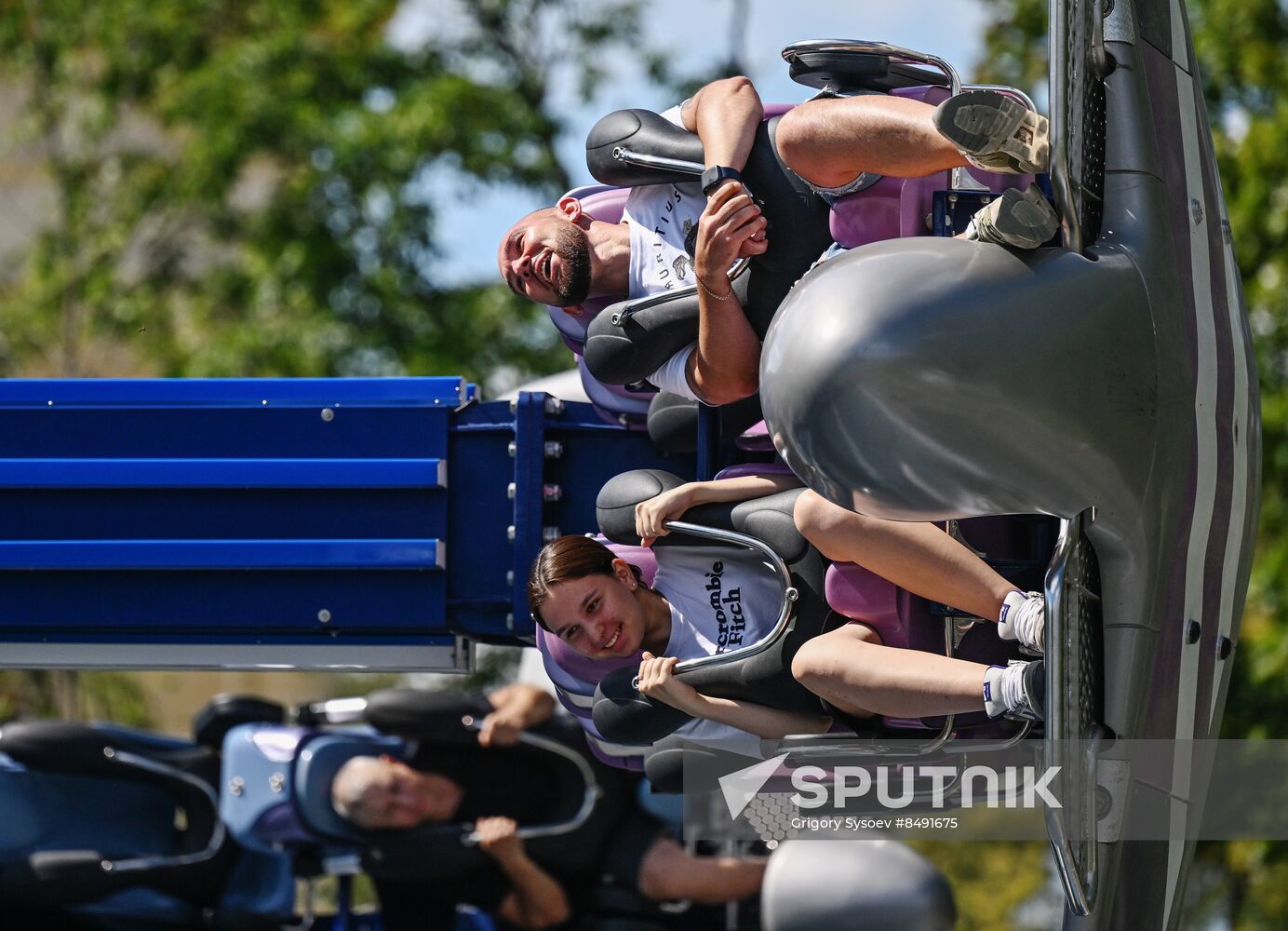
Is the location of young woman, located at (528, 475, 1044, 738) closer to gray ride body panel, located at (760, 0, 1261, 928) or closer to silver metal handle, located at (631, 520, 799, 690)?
silver metal handle, located at (631, 520, 799, 690)

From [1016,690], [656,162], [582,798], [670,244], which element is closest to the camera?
[1016,690]

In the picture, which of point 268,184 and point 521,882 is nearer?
point 521,882

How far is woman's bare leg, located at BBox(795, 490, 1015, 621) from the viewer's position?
3.06 meters

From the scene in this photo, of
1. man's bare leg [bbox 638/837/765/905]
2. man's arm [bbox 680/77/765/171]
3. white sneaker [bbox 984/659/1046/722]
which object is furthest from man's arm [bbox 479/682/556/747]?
white sneaker [bbox 984/659/1046/722]

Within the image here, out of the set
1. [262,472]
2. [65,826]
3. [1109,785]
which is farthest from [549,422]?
[65,826]

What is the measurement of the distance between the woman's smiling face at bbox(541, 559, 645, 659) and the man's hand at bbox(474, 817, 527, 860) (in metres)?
1.94

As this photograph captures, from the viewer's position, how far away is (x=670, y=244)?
3.65 m

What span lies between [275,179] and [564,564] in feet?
26.0

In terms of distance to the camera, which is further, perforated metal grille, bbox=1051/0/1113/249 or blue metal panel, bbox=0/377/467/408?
blue metal panel, bbox=0/377/467/408

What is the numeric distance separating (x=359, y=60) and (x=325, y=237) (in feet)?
3.99

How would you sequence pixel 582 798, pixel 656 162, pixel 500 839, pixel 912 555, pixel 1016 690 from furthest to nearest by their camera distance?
pixel 582 798
pixel 500 839
pixel 656 162
pixel 912 555
pixel 1016 690

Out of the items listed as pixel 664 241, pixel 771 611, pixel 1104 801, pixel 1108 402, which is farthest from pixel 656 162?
pixel 1104 801

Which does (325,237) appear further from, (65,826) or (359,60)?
(65,826)

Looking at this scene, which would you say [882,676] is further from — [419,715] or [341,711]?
[341,711]
